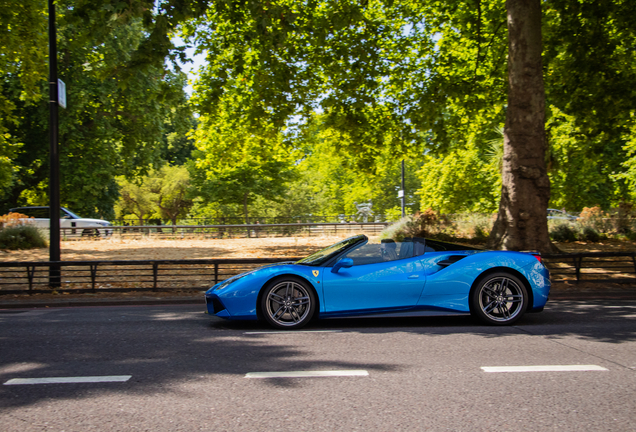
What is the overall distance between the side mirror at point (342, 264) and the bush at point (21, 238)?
59.6 feet

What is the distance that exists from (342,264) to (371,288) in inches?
19.1

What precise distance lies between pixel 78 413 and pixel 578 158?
2966 centimetres

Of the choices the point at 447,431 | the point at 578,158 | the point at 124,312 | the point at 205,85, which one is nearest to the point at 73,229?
the point at 205,85

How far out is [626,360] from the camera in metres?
5.07

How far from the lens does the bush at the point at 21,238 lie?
66.4 ft

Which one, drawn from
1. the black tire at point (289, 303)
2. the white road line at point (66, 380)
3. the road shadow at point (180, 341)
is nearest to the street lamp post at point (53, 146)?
the road shadow at point (180, 341)

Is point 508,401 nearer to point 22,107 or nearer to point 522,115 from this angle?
point 522,115

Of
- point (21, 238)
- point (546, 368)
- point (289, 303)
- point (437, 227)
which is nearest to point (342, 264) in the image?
point (289, 303)

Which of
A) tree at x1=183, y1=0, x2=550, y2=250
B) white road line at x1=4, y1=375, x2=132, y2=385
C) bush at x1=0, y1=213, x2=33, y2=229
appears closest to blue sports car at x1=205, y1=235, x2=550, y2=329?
white road line at x1=4, y1=375, x2=132, y2=385

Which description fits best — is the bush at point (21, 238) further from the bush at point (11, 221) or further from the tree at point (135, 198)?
the tree at point (135, 198)

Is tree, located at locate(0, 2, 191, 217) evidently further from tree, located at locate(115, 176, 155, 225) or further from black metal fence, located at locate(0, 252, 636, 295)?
tree, located at locate(115, 176, 155, 225)

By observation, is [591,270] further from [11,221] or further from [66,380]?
[11,221]

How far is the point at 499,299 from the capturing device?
6.79m

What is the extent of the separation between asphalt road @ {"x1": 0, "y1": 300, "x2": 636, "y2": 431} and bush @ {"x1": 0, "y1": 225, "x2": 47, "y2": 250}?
14.8 metres
